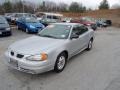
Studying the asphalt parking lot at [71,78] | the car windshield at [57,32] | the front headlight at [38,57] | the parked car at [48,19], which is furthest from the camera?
the parked car at [48,19]

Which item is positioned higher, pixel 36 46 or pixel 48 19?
pixel 48 19

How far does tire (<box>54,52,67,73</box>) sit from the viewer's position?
466 centimetres

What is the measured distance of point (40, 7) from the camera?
6519 cm

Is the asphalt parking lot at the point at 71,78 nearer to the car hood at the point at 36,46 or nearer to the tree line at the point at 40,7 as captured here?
the car hood at the point at 36,46

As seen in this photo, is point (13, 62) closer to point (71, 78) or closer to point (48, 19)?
point (71, 78)

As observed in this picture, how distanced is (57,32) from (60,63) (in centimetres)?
129

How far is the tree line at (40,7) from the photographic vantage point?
46928 millimetres

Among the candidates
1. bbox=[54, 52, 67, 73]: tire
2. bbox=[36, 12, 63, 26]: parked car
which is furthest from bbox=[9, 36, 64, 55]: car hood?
bbox=[36, 12, 63, 26]: parked car

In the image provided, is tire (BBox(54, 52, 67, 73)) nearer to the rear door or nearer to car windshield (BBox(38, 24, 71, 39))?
the rear door

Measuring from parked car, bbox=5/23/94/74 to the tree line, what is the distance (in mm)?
42708

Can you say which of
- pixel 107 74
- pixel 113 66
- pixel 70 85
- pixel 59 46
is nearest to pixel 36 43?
pixel 59 46

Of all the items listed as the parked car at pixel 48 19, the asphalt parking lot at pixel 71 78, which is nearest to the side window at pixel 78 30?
the asphalt parking lot at pixel 71 78

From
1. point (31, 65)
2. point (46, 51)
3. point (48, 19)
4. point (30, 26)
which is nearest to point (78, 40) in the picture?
point (46, 51)

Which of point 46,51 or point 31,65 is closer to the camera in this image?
point 31,65
